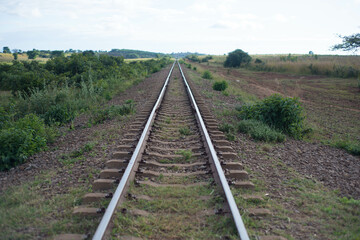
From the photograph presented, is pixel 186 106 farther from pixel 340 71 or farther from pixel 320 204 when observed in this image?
pixel 340 71

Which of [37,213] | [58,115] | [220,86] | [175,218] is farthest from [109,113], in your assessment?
[220,86]

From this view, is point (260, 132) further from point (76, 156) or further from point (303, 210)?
point (76, 156)

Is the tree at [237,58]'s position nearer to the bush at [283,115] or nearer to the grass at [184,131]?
the bush at [283,115]

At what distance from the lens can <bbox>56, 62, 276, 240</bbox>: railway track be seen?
2859 mm

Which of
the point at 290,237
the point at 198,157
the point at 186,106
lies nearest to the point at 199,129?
the point at 198,157

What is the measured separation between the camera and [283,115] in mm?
7180

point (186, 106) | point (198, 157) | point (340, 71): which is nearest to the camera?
point (198, 157)

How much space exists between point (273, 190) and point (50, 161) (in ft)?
12.7

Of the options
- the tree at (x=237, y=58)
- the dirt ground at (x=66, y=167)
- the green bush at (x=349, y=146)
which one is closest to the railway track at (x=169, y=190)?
the dirt ground at (x=66, y=167)

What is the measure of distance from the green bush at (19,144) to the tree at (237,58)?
39357 millimetres

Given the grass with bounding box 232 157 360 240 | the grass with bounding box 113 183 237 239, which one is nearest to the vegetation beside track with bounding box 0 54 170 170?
the grass with bounding box 113 183 237 239

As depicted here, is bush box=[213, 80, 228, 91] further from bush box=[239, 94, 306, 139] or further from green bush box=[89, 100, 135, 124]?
green bush box=[89, 100, 135, 124]

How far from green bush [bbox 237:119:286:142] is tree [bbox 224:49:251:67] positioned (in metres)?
36.8

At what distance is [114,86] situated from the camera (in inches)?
586
